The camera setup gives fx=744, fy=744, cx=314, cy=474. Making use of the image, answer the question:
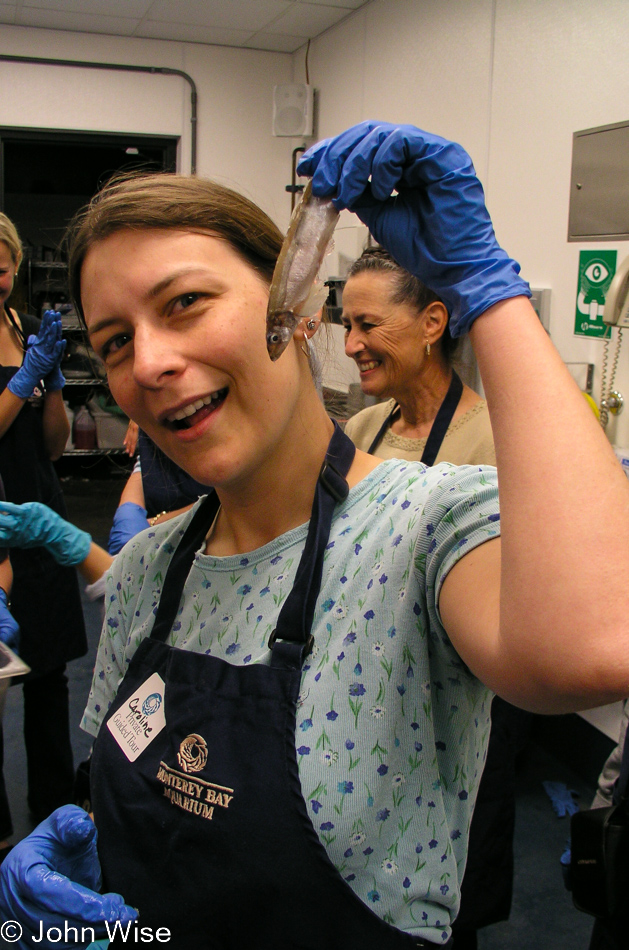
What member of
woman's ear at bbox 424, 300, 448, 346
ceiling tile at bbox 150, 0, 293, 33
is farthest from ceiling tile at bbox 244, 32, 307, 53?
woman's ear at bbox 424, 300, 448, 346

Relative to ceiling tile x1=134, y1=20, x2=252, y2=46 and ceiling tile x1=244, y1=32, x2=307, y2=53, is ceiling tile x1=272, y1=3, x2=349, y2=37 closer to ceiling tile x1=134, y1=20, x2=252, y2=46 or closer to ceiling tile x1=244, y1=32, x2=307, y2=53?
ceiling tile x1=244, y1=32, x2=307, y2=53

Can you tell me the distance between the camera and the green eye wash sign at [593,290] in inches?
111

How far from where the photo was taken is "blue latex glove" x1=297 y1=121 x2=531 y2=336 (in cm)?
72

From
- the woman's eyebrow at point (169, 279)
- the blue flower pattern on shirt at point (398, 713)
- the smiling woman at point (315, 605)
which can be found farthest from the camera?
the woman's eyebrow at point (169, 279)

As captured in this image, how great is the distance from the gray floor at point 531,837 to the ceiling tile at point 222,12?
4.27 meters

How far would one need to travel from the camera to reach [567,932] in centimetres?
222

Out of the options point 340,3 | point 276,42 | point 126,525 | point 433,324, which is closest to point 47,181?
point 276,42

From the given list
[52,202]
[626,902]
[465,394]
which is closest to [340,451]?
[626,902]

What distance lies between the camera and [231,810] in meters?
0.86

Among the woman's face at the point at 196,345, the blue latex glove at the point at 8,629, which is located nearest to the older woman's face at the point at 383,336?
the blue latex glove at the point at 8,629

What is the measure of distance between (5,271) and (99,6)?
3507 mm

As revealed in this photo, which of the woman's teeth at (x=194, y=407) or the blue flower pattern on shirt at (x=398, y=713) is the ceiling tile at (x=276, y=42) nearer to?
the woman's teeth at (x=194, y=407)

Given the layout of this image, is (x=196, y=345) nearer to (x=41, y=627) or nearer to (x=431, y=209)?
(x=431, y=209)

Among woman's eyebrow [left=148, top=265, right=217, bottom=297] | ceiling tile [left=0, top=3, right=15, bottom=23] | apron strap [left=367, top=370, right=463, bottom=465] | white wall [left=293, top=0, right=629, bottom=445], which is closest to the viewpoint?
woman's eyebrow [left=148, top=265, right=217, bottom=297]
